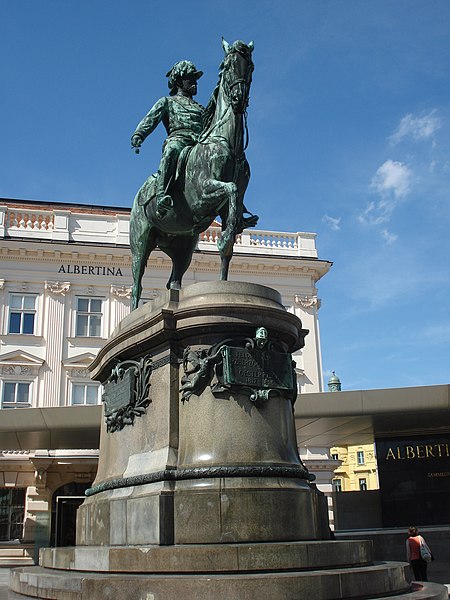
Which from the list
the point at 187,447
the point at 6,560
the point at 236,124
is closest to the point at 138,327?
the point at 187,447

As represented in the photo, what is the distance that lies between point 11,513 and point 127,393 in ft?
78.7

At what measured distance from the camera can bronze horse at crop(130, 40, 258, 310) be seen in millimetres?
7965

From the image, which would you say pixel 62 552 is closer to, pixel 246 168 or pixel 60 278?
pixel 246 168

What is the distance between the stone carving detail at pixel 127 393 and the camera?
740cm

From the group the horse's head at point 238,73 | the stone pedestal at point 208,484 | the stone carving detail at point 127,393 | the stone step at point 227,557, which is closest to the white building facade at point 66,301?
the stone carving detail at point 127,393

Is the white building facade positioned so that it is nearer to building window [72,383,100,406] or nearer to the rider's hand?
building window [72,383,100,406]

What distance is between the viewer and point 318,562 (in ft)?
19.5

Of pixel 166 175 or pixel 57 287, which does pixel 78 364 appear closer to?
pixel 57 287

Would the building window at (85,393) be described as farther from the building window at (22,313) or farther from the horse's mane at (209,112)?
the horse's mane at (209,112)

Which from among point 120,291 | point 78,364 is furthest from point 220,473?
point 120,291

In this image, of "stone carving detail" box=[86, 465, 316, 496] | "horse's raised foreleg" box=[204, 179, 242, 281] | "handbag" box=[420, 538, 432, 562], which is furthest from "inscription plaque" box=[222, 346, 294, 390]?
"handbag" box=[420, 538, 432, 562]

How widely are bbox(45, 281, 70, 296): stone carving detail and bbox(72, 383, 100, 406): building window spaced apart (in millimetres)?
4121

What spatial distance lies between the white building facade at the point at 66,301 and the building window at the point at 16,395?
41 millimetres

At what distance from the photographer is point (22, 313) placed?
99.9ft
